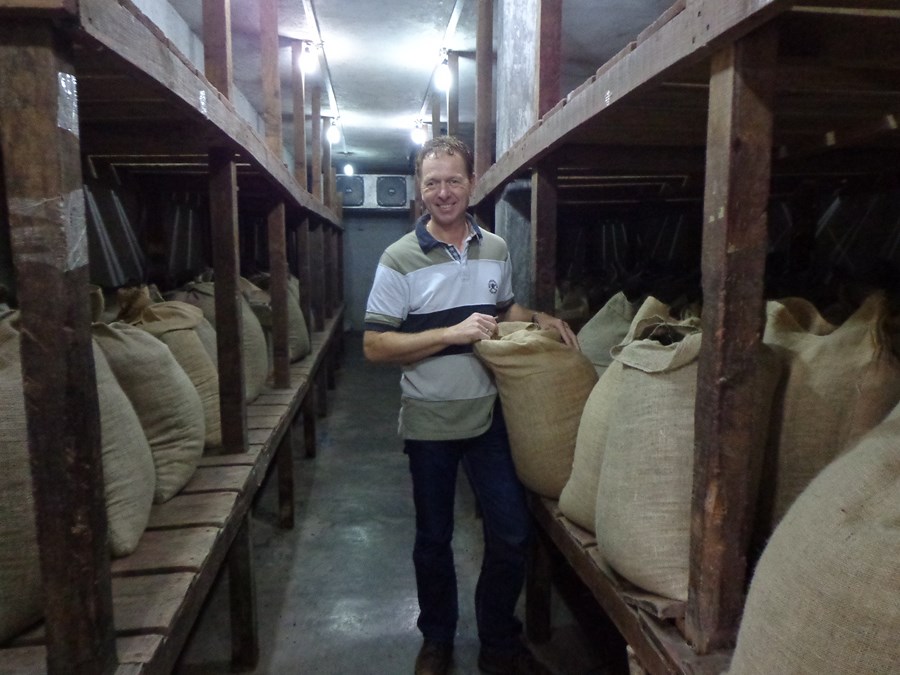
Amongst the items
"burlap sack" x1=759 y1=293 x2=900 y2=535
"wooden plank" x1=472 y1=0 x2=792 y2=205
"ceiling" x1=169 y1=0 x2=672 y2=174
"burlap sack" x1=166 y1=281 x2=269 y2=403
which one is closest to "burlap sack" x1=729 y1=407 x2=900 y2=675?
"burlap sack" x1=759 y1=293 x2=900 y2=535

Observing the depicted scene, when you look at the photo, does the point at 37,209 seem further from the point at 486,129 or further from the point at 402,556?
the point at 486,129

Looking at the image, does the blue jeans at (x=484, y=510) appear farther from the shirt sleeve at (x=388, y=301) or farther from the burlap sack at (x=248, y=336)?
the burlap sack at (x=248, y=336)

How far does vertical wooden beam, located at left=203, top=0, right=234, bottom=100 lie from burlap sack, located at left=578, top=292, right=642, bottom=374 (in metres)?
1.67

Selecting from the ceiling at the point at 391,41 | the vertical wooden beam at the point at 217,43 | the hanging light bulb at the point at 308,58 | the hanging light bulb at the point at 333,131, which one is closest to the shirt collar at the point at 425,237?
the vertical wooden beam at the point at 217,43

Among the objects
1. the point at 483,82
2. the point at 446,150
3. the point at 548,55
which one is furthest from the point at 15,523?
the point at 483,82

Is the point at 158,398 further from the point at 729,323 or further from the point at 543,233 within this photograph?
the point at 729,323

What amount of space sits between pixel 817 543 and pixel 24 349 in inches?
47.8

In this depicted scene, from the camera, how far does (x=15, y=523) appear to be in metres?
1.20

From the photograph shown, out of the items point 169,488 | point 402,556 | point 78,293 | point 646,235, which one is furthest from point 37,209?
point 646,235

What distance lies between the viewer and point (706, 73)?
133cm

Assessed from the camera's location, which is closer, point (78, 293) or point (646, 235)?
point (78, 293)

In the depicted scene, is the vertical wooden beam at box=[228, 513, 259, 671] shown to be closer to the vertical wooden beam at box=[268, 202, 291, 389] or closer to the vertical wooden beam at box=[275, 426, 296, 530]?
the vertical wooden beam at box=[275, 426, 296, 530]

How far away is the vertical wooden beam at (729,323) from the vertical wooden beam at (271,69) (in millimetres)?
3045

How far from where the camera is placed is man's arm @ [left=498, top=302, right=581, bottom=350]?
2061mm
